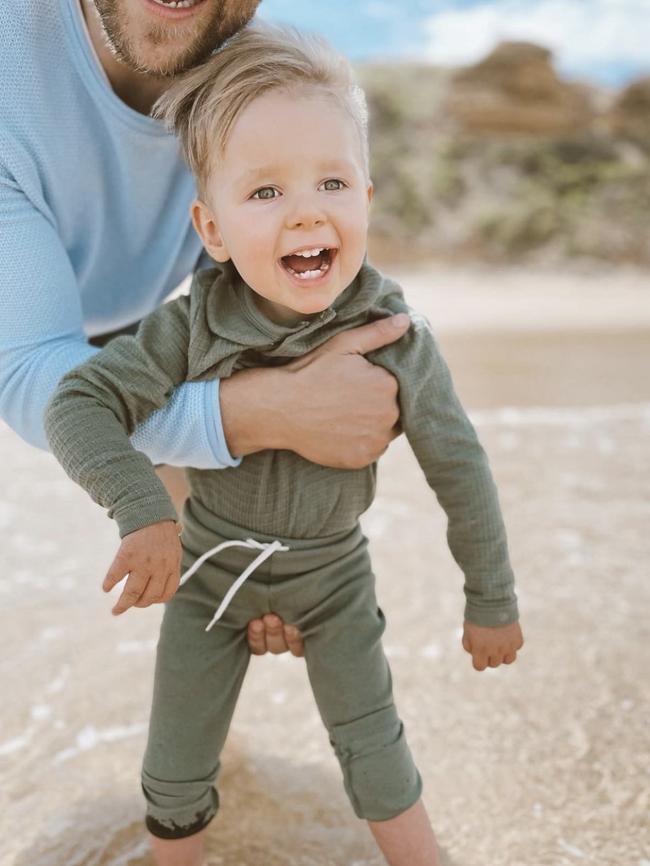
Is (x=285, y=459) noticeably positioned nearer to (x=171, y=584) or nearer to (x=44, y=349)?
(x=171, y=584)

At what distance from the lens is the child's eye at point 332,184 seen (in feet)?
5.49

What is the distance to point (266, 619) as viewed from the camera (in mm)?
1832

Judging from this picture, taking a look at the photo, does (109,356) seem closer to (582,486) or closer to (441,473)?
(441,473)

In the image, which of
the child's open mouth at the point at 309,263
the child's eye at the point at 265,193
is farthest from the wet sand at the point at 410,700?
the child's eye at the point at 265,193

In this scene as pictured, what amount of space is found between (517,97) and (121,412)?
77.3ft

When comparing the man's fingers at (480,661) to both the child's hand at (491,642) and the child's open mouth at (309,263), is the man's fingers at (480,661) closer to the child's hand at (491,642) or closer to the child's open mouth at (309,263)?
the child's hand at (491,642)

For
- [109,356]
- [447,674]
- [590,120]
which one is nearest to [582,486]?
[447,674]

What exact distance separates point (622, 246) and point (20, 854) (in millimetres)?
17336

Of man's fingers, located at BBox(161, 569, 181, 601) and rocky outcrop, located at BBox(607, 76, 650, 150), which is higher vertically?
man's fingers, located at BBox(161, 569, 181, 601)

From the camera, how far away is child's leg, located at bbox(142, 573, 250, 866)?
1822 mm

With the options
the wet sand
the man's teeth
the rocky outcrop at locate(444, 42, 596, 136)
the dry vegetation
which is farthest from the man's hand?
the rocky outcrop at locate(444, 42, 596, 136)

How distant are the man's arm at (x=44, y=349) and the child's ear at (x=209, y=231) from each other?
0.24m

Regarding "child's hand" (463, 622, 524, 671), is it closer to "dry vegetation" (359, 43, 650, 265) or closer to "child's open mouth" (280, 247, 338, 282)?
"child's open mouth" (280, 247, 338, 282)

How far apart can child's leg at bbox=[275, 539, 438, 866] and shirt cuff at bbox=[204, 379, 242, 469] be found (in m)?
0.25
